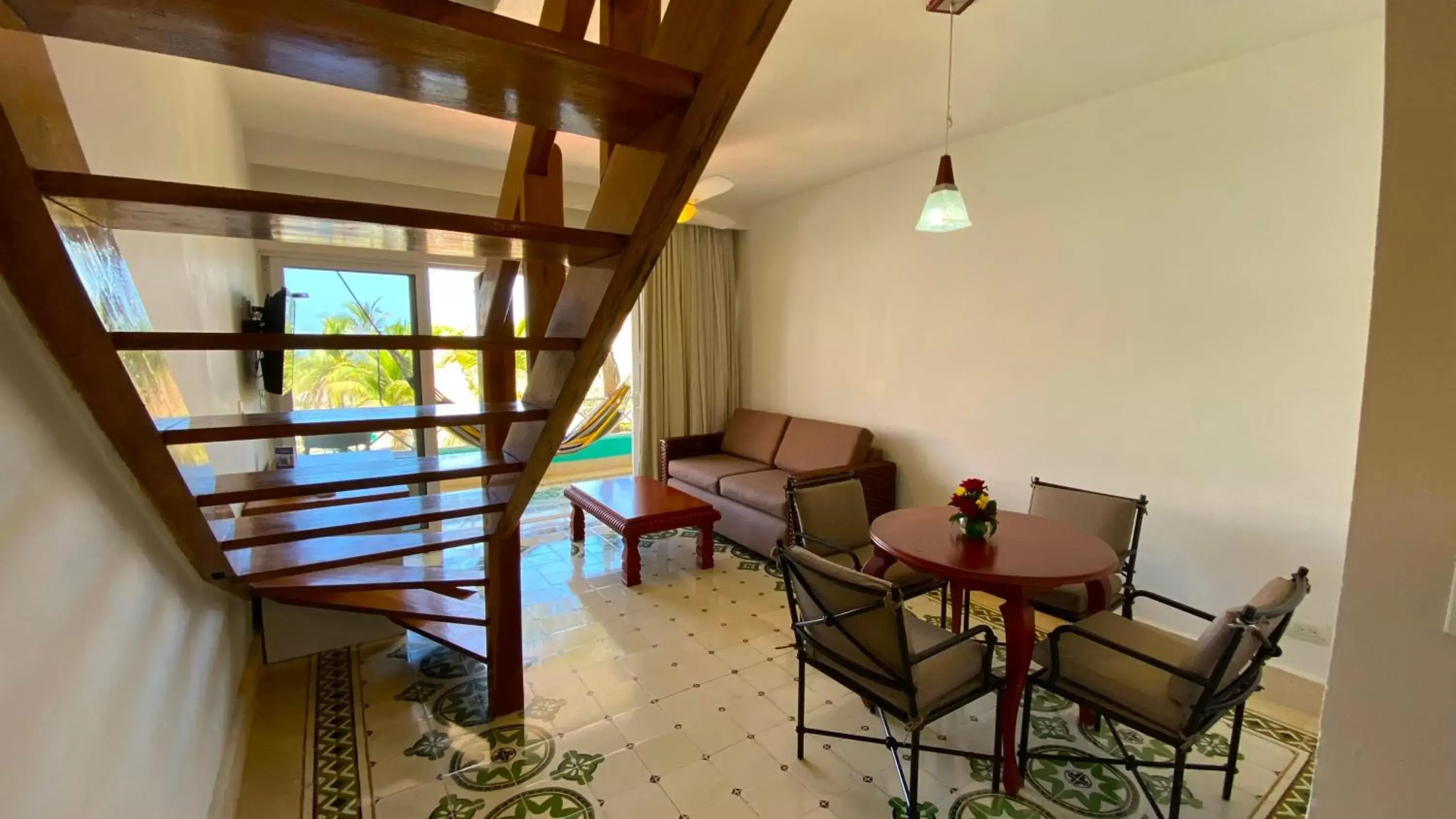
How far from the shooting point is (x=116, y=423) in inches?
42.8

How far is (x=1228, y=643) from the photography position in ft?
4.96

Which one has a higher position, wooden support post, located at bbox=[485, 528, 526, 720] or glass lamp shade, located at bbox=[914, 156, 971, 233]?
glass lamp shade, located at bbox=[914, 156, 971, 233]

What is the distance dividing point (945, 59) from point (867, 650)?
92.6 inches

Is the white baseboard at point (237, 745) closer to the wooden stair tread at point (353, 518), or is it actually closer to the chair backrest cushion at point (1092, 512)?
the wooden stair tread at point (353, 518)

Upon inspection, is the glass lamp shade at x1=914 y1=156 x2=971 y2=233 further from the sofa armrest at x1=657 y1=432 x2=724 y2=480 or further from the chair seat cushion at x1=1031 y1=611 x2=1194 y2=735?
the sofa armrest at x1=657 y1=432 x2=724 y2=480

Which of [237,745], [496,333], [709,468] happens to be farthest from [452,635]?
[709,468]

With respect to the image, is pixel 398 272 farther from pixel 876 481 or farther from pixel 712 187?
pixel 876 481

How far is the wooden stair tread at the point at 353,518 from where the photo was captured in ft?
5.30

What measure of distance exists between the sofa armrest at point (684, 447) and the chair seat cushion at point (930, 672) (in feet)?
9.89

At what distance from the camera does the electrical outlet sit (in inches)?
93.7

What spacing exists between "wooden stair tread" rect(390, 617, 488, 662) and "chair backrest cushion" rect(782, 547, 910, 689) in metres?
1.35

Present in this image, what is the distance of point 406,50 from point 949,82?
2685mm

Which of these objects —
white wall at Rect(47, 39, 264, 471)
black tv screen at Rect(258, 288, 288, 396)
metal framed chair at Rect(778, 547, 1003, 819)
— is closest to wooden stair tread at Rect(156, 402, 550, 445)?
white wall at Rect(47, 39, 264, 471)

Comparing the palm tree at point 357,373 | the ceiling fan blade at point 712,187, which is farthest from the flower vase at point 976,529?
the palm tree at point 357,373
